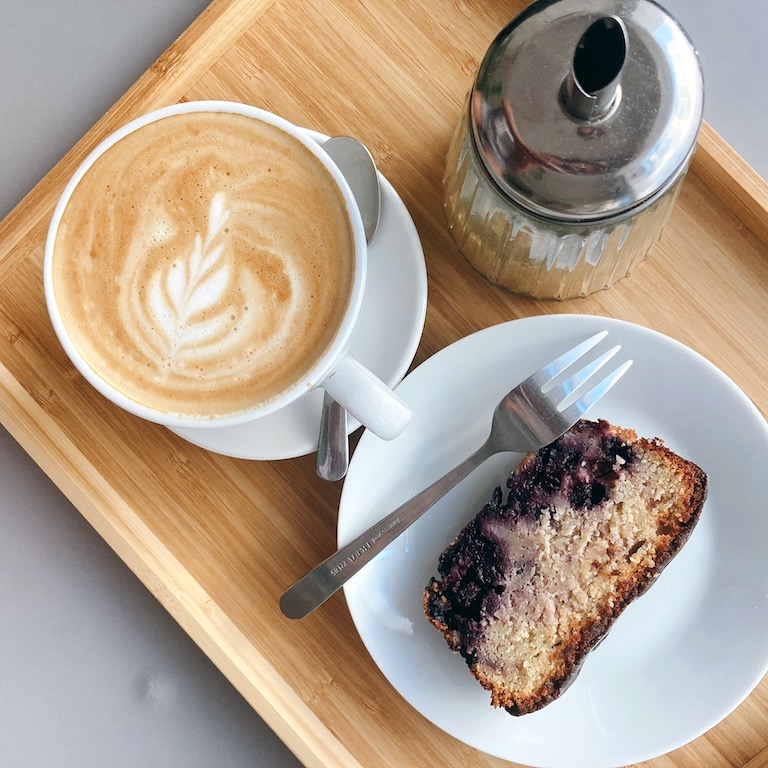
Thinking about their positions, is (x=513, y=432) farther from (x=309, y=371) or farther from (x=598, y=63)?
(x=598, y=63)

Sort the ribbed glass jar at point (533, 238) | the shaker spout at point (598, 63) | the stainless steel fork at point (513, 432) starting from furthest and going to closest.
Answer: the stainless steel fork at point (513, 432) < the ribbed glass jar at point (533, 238) < the shaker spout at point (598, 63)

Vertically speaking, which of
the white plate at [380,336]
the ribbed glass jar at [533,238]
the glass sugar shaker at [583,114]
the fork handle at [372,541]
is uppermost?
Result: the glass sugar shaker at [583,114]

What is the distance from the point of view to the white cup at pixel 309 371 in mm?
801

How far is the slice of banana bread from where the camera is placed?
93 cm

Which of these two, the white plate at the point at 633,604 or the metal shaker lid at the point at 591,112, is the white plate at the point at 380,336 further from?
the metal shaker lid at the point at 591,112

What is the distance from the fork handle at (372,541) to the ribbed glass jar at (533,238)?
21 cm

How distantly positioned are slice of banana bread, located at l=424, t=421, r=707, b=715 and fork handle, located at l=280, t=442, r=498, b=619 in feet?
0.18

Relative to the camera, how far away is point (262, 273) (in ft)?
2.69

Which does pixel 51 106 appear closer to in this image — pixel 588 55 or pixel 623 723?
pixel 588 55

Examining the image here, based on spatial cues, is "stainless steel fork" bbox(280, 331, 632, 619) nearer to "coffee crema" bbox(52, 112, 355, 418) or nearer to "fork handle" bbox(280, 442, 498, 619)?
"fork handle" bbox(280, 442, 498, 619)

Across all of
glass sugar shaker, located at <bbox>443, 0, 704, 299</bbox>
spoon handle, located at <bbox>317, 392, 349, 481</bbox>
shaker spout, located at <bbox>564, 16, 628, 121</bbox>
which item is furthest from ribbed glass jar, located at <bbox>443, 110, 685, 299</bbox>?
spoon handle, located at <bbox>317, 392, 349, 481</bbox>

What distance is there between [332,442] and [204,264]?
26 centimetres

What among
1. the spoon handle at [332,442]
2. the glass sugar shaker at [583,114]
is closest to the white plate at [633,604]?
the spoon handle at [332,442]

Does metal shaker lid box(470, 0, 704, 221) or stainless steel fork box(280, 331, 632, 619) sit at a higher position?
metal shaker lid box(470, 0, 704, 221)
